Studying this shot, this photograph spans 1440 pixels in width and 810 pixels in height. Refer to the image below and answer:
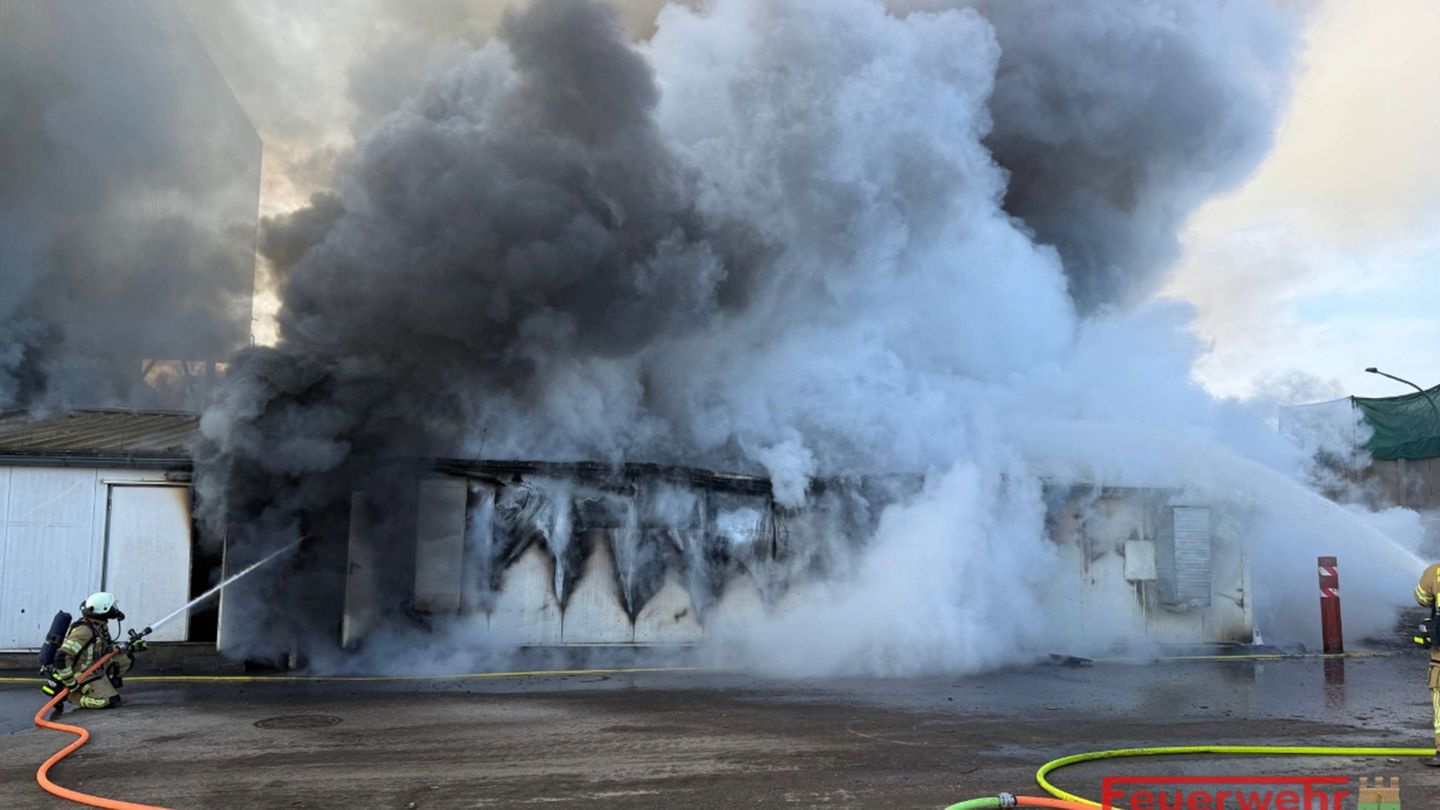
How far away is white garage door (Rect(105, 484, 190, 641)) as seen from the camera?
11500 millimetres

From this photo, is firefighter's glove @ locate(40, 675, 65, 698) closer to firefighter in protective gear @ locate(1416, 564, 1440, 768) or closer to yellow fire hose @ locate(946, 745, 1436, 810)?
yellow fire hose @ locate(946, 745, 1436, 810)

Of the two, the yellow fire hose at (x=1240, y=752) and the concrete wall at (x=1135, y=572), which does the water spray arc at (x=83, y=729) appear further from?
the concrete wall at (x=1135, y=572)

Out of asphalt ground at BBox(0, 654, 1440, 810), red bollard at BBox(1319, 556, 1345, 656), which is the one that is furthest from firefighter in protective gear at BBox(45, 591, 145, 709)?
red bollard at BBox(1319, 556, 1345, 656)

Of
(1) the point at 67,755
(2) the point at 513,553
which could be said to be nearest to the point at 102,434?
(2) the point at 513,553

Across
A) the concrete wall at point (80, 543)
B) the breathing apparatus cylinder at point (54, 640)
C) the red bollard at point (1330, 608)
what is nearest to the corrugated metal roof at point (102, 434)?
the concrete wall at point (80, 543)

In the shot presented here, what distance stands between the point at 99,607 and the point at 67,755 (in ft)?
8.88

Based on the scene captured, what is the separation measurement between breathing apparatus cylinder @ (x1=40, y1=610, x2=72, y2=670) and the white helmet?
0.19 meters

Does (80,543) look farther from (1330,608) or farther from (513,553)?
(1330,608)

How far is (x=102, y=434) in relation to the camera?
13.5m

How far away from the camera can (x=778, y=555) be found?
501 inches

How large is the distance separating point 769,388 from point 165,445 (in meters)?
8.61

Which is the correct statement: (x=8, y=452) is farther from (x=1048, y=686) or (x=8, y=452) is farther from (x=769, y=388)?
(x=1048, y=686)

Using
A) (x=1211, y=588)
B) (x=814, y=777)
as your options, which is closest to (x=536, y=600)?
(x=814, y=777)

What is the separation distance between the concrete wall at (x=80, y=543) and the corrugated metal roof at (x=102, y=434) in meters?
0.30
